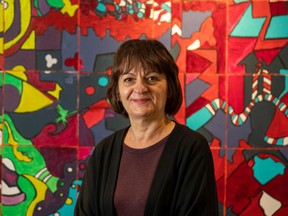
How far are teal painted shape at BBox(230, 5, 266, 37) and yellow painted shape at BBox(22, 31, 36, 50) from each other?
1032 millimetres

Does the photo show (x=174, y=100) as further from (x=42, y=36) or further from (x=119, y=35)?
(x=42, y=36)

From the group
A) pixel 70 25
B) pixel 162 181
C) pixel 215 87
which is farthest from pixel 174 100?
pixel 70 25

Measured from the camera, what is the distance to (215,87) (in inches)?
81.0

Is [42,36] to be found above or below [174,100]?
above

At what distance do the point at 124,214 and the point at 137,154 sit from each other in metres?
0.18

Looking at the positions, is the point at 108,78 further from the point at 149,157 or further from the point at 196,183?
the point at 196,183

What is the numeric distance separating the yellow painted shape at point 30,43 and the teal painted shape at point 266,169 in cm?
130

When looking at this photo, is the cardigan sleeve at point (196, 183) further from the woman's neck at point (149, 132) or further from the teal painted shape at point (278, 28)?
the teal painted shape at point (278, 28)

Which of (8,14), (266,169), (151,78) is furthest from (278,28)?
(8,14)

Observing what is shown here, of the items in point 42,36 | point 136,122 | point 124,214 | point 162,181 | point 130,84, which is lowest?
point 124,214

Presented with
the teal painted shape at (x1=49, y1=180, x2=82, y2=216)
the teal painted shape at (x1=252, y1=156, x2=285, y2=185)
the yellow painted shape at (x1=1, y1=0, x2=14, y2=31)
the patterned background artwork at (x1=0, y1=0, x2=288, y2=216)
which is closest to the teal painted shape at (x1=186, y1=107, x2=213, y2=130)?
the patterned background artwork at (x1=0, y1=0, x2=288, y2=216)

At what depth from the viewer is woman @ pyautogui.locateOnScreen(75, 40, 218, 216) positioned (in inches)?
42.5

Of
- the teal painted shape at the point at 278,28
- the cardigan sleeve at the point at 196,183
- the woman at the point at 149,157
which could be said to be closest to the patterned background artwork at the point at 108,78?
the teal painted shape at the point at 278,28

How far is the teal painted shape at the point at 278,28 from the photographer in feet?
6.68
